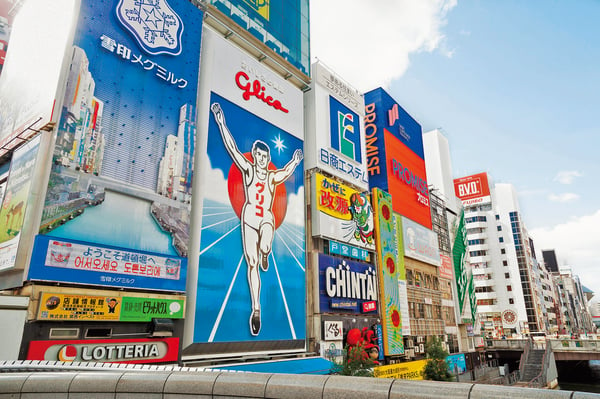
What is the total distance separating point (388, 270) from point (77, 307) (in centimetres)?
2764

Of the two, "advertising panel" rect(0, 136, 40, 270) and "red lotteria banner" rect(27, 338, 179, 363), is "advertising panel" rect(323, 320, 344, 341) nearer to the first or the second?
"red lotteria banner" rect(27, 338, 179, 363)

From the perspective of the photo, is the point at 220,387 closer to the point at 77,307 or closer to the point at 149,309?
the point at 77,307

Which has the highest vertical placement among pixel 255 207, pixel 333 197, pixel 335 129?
pixel 335 129

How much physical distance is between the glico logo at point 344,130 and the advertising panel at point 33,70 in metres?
21.9

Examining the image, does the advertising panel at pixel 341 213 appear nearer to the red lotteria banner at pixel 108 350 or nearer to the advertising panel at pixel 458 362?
the red lotteria banner at pixel 108 350

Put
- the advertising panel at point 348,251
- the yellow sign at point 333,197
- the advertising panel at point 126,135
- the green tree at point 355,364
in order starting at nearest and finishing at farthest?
the advertising panel at point 126,135
the green tree at point 355,364
the advertising panel at point 348,251
the yellow sign at point 333,197

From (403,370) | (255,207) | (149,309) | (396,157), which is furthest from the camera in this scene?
(396,157)

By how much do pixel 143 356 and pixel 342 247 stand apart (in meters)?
18.9

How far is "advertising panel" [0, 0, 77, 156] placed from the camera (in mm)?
18016

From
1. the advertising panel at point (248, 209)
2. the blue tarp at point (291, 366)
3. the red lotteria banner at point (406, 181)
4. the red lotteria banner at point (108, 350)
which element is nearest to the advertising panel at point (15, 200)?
the red lotteria banner at point (108, 350)

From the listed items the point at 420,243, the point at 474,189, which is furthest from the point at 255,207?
the point at 474,189

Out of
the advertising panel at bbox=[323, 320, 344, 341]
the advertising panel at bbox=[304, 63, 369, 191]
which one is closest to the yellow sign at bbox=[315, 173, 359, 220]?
the advertising panel at bbox=[304, 63, 369, 191]

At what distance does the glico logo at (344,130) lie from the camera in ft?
120

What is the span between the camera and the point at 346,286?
106 feet
